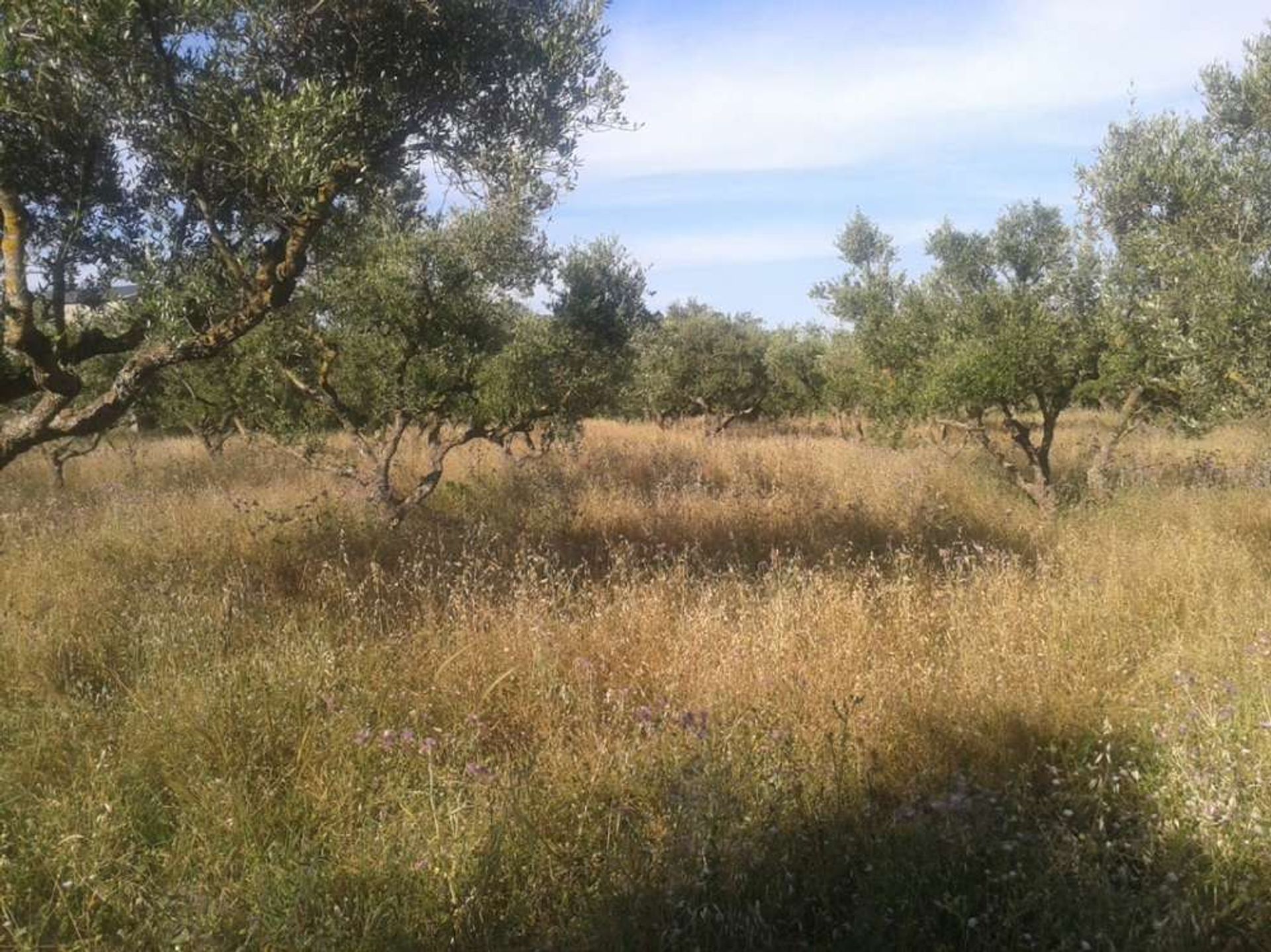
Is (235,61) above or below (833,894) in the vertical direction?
A: above

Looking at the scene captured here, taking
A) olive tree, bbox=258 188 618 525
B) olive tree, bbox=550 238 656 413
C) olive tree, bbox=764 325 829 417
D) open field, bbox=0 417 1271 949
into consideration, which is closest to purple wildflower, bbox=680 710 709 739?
open field, bbox=0 417 1271 949

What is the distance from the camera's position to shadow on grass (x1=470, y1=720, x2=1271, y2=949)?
2.77 meters

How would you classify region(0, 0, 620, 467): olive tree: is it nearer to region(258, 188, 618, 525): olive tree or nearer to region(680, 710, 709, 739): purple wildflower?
region(258, 188, 618, 525): olive tree

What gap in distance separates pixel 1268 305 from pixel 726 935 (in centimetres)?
647

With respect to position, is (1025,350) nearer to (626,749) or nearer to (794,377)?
(626,749)

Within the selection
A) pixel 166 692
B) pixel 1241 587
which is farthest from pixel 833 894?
pixel 1241 587

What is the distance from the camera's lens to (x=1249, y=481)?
35.6 feet

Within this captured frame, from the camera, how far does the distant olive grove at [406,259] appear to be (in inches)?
177

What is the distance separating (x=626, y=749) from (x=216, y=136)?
4.10 meters

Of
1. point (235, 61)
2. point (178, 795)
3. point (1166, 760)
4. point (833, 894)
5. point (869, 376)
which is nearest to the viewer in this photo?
point (833, 894)

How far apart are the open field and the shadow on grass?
1 cm

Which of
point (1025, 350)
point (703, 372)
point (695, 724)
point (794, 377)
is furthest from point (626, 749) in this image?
point (794, 377)

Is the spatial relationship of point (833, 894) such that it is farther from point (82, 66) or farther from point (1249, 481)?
point (1249, 481)

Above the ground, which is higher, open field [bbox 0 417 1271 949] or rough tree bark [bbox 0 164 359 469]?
rough tree bark [bbox 0 164 359 469]
